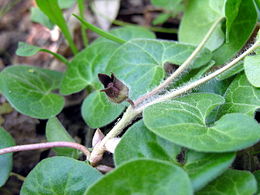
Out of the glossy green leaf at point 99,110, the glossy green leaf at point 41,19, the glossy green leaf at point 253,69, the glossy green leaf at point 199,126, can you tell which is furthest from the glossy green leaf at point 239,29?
the glossy green leaf at point 41,19

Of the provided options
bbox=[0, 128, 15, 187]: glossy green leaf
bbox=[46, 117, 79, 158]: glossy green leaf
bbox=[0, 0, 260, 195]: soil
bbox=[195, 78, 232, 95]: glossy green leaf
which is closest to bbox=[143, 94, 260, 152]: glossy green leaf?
bbox=[195, 78, 232, 95]: glossy green leaf

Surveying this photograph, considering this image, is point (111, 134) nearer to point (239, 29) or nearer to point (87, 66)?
point (87, 66)

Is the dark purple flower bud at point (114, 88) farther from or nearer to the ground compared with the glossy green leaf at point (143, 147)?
farther from the ground

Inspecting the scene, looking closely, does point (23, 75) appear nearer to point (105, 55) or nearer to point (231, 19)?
point (105, 55)

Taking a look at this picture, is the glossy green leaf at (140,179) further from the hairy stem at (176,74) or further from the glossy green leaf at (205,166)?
the hairy stem at (176,74)

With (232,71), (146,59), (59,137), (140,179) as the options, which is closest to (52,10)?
(146,59)

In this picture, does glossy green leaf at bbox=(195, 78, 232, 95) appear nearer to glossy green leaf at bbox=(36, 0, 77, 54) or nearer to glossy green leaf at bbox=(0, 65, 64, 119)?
glossy green leaf at bbox=(0, 65, 64, 119)

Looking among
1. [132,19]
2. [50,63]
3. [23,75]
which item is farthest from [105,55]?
[132,19]
